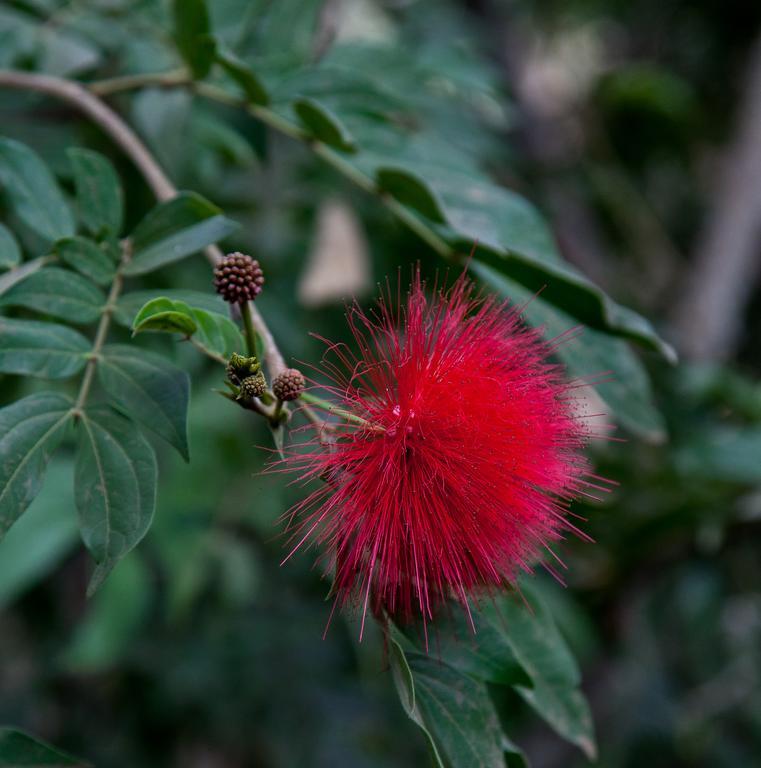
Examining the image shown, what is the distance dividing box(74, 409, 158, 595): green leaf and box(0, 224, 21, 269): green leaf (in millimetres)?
238

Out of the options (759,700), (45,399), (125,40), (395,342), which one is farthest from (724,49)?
(45,399)

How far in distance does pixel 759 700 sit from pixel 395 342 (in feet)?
7.60

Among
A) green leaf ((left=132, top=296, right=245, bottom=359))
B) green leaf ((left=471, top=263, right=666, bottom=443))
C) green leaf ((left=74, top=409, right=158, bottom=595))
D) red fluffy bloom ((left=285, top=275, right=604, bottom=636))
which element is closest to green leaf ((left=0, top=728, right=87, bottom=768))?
green leaf ((left=74, top=409, right=158, bottom=595))

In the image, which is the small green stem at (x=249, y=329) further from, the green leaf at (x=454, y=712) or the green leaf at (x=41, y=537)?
the green leaf at (x=41, y=537)

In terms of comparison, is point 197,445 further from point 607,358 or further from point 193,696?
point 607,358

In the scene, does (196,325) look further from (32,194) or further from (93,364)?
(32,194)

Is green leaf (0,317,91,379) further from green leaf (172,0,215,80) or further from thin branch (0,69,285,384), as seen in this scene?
green leaf (172,0,215,80)

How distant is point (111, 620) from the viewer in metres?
1.83

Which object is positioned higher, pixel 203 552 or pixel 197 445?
pixel 197 445

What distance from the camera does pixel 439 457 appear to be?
0.89m

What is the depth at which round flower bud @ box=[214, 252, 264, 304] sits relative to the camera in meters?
0.76

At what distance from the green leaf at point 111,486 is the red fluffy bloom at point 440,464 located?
0.50 ft

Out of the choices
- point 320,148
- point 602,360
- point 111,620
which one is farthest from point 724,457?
point 111,620

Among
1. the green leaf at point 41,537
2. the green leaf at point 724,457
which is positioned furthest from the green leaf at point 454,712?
the green leaf at point 724,457
